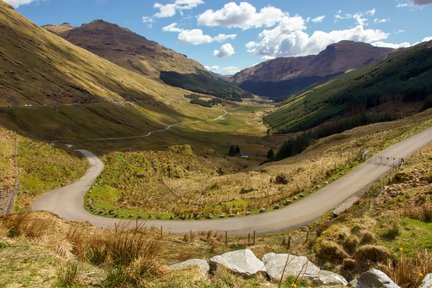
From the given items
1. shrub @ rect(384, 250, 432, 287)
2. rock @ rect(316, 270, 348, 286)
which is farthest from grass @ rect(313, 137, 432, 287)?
rock @ rect(316, 270, 348, 286)

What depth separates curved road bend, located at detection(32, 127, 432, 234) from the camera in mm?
33031

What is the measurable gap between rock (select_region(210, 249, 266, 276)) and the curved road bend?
52.7 ft

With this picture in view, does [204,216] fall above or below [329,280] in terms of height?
below

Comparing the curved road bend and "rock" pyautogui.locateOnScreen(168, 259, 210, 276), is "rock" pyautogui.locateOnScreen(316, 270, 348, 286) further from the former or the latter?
the curved road bend

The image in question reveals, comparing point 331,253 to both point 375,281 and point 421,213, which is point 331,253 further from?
point 375,281

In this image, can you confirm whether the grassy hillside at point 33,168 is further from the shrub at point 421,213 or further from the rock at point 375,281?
the rock at point 375,281

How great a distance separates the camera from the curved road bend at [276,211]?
108 feet

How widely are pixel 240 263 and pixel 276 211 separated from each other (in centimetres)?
2576

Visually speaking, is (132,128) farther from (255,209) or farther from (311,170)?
(255,209)

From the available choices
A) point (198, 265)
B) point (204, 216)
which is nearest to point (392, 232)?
point (198, 265)

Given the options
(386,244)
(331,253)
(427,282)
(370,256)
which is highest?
(427,282)

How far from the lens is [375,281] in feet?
31.2

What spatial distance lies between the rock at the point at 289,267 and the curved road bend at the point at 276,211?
53.9ft

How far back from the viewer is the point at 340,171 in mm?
48250
